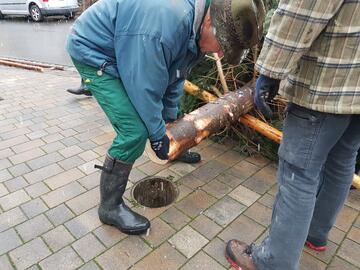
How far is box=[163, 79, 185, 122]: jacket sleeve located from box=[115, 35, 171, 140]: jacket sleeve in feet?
2.00

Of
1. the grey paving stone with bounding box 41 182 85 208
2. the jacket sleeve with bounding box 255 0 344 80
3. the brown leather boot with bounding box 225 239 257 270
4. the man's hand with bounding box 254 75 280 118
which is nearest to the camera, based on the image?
the jacket sleeve with bounding box 255 0 344 80

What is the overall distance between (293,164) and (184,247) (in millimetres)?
1023

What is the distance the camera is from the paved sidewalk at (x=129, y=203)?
2.20 m

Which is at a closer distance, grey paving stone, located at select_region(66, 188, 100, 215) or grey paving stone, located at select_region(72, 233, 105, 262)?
grey paving stone, located at select_region(72, 233, 105, 262)

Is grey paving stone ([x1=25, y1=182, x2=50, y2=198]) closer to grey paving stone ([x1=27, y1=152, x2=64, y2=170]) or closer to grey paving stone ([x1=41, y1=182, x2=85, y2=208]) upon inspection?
grey paving stone ([x1=41, y1=182, x2=85, y2=208])

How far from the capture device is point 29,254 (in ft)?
7.20

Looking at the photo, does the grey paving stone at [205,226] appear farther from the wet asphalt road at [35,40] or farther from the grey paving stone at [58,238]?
the wet asphalt road at [35,40]

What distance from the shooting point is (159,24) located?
1754 mm

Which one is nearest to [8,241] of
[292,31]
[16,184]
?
[16,184]

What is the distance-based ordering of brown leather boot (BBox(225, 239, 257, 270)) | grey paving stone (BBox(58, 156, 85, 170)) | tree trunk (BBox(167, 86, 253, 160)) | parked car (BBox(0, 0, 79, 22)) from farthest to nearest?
parked car (BBox(0, 0, 79, 22)), grey paving stone (BBox(58, 156, 85, 170)), tree trunk (BBox(167, 86, 253, 160)), brown leather boot (BBox(225, 239, 257, 270))

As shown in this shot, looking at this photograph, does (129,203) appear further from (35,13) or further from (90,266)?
(35,13)

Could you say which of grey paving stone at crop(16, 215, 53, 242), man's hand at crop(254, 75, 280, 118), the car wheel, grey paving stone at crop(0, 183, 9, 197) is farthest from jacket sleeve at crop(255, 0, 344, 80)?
the car wheel

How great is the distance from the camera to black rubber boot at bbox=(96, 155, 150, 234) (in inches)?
92.1

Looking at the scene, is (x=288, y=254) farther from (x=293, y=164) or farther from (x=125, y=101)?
(x=125, y=101)
